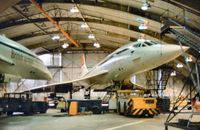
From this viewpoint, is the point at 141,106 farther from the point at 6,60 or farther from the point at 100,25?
the point at 100,25

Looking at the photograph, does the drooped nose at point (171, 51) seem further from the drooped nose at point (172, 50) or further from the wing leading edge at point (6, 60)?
the wing leading edge at point (6, 60)

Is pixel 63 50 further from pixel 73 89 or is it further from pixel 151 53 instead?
pixel 151 53

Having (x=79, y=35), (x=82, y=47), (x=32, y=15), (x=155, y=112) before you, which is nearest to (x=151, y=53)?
(x=155, y=112)

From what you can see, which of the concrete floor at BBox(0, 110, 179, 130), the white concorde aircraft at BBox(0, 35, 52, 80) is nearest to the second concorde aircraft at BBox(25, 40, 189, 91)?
the concrete floor at BBox(0, 110, 179, 130)

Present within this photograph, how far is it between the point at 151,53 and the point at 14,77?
942 cm

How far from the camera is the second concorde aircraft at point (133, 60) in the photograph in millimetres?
17969

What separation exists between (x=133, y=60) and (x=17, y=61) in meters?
7.70

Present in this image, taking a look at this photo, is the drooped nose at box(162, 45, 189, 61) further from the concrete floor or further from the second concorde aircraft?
the concrete floor

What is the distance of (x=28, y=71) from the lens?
2009 cm

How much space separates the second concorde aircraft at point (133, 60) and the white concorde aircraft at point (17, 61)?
4659 millimetres

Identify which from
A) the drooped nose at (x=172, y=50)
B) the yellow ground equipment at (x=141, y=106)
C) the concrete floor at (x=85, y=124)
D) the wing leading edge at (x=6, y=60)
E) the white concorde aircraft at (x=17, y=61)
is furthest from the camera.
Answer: the yellow ground equipment at (x=141, y=106)

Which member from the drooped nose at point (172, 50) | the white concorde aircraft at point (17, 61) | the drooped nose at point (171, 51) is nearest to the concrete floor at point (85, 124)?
the white concorde aircraft at point (17, 61)

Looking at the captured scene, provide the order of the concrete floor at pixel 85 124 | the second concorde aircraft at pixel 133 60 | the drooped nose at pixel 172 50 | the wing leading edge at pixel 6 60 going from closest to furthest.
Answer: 1. the concrete floor at pixel 85 124
2. the wing leading edge at pixel 6 60
3. the drooped nose at pixel 172 50
4. the second concorde aircraft at pixel 133 60

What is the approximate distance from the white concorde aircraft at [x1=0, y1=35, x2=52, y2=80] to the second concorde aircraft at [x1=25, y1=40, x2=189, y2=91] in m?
4.66
